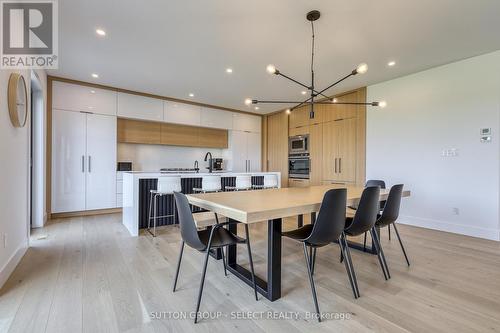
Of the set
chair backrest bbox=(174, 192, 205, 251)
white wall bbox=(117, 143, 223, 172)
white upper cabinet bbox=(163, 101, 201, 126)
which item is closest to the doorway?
white wall bbox=(117, 143, 223, 172)

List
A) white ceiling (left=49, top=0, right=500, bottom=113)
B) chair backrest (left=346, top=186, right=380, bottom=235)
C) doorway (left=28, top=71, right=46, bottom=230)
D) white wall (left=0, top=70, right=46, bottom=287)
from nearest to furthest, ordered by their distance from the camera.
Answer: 1. chair backrest (left=346, top=186, right=380, bottom=235)
2. white wall (left=0, top=70, right=46, bottom=287)
3. white ceiling (left=49, top=0, right=500, bottom=113)
4. doorway (left=28, top=71, right=46, bottom=230)

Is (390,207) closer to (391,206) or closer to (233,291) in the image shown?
(391,206)

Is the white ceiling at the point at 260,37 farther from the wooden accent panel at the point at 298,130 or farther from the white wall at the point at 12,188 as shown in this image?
the wooden accent panel at the point at 298,130

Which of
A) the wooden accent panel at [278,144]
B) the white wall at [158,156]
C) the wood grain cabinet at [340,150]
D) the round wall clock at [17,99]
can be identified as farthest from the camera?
the wooden accent panel at [278,144]

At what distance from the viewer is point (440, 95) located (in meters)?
3.74

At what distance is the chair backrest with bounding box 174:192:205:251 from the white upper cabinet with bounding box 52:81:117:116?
13.2 feet

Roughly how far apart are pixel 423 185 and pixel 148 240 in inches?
171

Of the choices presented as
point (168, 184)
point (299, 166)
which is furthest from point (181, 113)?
point (299, 166)

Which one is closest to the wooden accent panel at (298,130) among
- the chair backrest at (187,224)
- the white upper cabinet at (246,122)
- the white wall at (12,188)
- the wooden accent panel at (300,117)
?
the wooden accent panel at (300,117)

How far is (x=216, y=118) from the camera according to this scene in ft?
20.6

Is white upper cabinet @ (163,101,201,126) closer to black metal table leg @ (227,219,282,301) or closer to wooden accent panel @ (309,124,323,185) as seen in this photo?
wooden accent panel @ (309,124,323,185)

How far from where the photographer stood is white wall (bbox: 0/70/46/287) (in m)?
2.01

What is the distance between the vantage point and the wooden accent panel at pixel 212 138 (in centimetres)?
628

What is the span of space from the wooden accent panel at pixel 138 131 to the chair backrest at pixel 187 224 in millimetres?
4160
